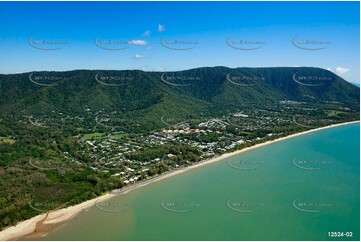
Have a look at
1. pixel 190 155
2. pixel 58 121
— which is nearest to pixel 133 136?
pixel 190 155

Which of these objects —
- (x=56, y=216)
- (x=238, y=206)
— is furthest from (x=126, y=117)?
(x=238, y=206)

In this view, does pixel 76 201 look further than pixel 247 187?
No

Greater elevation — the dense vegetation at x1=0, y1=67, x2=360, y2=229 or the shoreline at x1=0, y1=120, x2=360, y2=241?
the dense vegetation at x1=0, y1=67, x2=360, y2=229

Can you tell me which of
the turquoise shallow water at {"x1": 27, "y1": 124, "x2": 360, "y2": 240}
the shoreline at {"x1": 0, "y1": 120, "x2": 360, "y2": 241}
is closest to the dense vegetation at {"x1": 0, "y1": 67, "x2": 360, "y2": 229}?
the shoreline at {"x1": 0, "y1": 120, "x2": 360, "y2": 241}

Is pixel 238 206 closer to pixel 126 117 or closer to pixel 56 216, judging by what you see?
pixel 56 216

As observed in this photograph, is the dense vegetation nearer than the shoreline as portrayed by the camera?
No

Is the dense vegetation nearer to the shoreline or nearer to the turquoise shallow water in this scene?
the shoreline

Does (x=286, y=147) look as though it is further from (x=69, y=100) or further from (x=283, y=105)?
(x=69, y=100)

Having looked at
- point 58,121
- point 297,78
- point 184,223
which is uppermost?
point 297,78
